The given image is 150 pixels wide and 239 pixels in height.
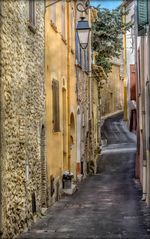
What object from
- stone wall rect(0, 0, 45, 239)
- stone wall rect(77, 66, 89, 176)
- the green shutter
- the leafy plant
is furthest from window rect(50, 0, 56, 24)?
the leafy plant

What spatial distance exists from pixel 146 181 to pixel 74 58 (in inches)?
252

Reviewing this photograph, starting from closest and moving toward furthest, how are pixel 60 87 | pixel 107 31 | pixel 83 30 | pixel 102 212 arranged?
pixel 102 212, pixel 83 30, pixel 60 87, pixel 107 31

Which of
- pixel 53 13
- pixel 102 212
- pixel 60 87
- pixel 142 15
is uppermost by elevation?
pixel 53 13

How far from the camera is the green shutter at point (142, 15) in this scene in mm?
14234

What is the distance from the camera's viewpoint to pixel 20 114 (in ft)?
31.4

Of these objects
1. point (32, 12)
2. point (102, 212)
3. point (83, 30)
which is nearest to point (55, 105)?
point (83, 30)

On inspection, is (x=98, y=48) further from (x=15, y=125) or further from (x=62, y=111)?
(x=15, y=125)

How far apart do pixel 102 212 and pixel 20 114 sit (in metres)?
4.32

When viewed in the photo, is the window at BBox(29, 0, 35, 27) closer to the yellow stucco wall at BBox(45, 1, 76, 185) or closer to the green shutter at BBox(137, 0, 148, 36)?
the yellow stucco wall at BBox(45, 1, 76, 185)

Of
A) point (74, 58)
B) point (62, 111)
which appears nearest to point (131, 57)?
point (74, 58)

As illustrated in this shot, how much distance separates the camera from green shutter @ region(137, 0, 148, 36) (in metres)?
14.2

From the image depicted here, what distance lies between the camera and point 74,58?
19.5 meters

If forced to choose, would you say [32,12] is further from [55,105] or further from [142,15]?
[142,15]

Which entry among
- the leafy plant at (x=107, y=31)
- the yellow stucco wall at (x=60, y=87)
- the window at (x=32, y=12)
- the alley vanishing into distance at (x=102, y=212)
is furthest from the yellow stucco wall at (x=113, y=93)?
the window at (x=32, y=12)
